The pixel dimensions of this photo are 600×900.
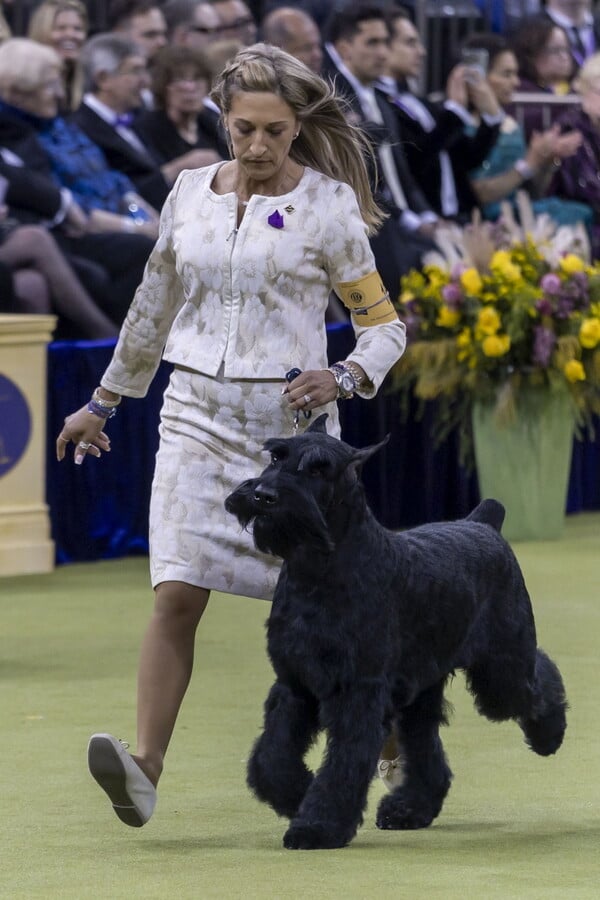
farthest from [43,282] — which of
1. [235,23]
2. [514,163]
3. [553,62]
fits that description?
[553,62]

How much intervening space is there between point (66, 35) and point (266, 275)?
6215 mm

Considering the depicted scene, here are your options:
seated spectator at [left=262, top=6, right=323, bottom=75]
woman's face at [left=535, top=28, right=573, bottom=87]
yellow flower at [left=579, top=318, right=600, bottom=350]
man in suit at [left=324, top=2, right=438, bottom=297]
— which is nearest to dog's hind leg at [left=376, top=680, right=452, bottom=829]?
yellow flower at [left=579, top=318, right=600, bottom=350]

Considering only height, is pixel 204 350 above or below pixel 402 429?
above

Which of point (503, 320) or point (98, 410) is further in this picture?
point (503, 320)

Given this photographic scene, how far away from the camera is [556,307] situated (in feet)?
29.8

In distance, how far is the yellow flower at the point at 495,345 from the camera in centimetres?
902

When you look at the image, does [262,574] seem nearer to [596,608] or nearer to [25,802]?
[25,802]

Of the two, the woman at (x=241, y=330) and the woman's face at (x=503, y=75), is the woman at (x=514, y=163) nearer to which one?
the woman's face at (x=503, y=75)

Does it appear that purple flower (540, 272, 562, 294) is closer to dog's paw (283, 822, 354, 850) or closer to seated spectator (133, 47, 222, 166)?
seated spectator (133, 47, 222, 166)

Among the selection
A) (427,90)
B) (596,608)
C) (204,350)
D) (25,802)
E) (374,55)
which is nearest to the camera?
(204,350)

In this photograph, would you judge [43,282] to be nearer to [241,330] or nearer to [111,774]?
[241,330]

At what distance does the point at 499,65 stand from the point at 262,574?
817cm

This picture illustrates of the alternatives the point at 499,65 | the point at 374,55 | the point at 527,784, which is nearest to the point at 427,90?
the point at 499,65

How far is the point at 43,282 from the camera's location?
855 cm
